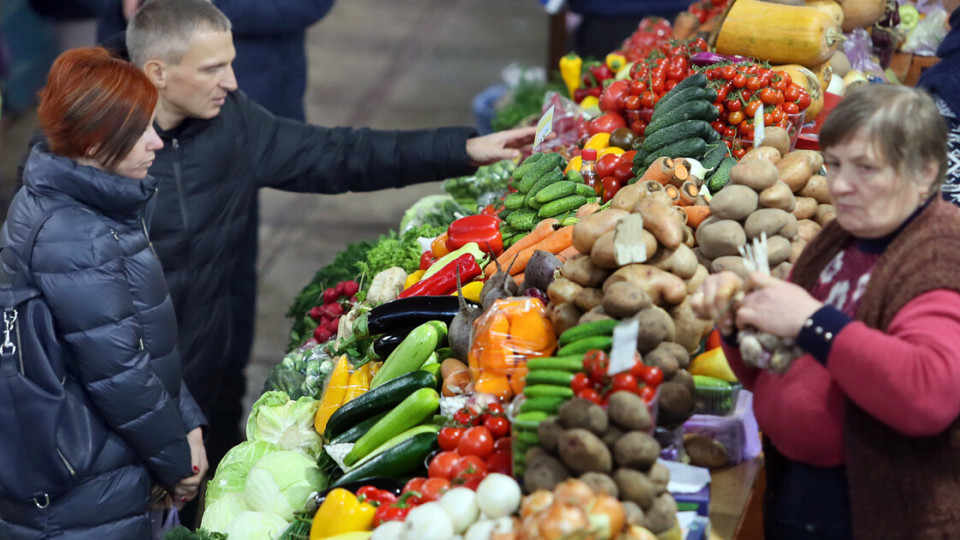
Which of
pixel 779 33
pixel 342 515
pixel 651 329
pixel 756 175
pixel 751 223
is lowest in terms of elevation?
pixel 342 515

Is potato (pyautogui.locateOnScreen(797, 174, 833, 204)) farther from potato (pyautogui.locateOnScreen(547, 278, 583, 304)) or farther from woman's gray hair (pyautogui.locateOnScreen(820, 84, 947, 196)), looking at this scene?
woman's gray hair (pyautogui.locateOnScreen(820, 84, 947, 196))

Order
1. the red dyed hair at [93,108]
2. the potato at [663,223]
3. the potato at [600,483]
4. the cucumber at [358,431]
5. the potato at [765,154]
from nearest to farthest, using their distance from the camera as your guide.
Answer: the potato at [600,483], the potato at [663,223], the cucumber at [358,431], the red dyed hair at [93,108], the potato at [765,154]

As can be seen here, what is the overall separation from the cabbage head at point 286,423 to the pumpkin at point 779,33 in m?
2.12

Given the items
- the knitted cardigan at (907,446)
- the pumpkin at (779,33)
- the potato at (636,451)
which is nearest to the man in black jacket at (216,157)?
the pumpkin at (779,33)

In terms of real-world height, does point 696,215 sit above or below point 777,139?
below

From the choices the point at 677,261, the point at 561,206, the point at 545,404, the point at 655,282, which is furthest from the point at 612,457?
the point at 561,206

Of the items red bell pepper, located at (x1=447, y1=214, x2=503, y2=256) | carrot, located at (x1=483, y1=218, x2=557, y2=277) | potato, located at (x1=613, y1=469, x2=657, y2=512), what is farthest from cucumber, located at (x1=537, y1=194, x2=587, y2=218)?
potato, located at (x1=613, y1=469, x2=657, y2=512)

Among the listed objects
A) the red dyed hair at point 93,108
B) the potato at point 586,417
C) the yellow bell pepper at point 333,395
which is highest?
the red dyed hair at point 93,108

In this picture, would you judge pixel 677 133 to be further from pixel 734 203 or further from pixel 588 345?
pixel 588 345

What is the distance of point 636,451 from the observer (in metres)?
2.04

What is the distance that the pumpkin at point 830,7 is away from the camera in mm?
4051

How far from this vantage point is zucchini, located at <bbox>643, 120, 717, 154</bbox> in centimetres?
340

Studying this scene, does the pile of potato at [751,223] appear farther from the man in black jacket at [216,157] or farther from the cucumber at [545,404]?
the man in black jacket at [216,157]

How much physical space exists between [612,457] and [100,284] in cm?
164
